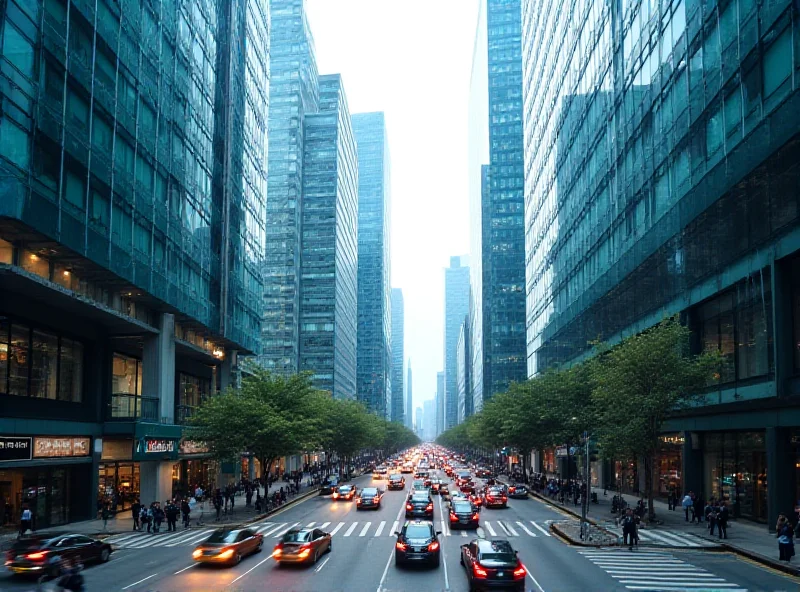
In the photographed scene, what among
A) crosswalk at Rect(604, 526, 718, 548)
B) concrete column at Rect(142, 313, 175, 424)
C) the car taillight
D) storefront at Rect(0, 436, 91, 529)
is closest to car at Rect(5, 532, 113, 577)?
storefront at Rect(0, 436, 91, 529)

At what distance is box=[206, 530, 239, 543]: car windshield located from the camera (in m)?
27.4

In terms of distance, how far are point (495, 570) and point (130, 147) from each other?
36210mm

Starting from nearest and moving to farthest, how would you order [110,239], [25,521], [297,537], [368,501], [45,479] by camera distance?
[297,537] → [25,521] → [45,479] → [110,239] → [368,501]

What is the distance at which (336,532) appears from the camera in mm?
38250

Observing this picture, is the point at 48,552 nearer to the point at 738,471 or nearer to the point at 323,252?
the point at 738,471

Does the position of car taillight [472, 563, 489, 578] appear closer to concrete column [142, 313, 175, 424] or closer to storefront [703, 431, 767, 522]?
storefront [703, 431, 767, 522]

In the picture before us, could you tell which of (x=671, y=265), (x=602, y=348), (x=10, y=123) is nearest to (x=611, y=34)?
(x=671, y=265)

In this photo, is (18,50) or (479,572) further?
(18,50)

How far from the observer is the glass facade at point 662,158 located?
111 feet

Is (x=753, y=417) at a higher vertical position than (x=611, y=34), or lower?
lower

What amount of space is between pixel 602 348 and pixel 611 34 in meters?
30.9

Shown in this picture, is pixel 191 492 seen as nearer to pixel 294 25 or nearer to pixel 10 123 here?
pixel 10 123

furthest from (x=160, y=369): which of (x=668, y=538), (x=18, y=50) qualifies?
(x=668, y=538)

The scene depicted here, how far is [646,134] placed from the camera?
2071 inches
